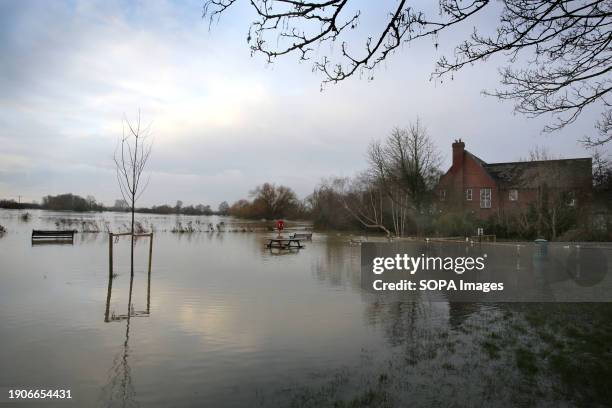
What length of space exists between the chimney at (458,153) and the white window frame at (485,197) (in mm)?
3009

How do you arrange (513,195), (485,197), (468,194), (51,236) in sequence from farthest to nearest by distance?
(468,194) → (485,197) → (513,195) → (51,236)

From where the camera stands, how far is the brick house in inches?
1278

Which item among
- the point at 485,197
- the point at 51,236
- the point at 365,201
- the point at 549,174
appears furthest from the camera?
the point at 365,201

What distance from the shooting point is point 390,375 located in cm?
526

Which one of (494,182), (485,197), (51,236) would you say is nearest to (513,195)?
(494,182)

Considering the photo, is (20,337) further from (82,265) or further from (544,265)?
(544,265)

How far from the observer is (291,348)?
643 centimetres

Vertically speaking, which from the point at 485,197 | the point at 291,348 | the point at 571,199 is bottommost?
the point at 291,348

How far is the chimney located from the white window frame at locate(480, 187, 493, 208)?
3.01 m

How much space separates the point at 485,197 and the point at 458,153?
465 cm

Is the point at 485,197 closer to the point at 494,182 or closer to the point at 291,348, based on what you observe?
the point at 494,182

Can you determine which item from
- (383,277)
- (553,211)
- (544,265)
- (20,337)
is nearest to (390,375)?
(20,337)

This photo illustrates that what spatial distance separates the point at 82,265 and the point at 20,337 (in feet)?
31.1

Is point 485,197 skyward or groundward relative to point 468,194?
groundward
